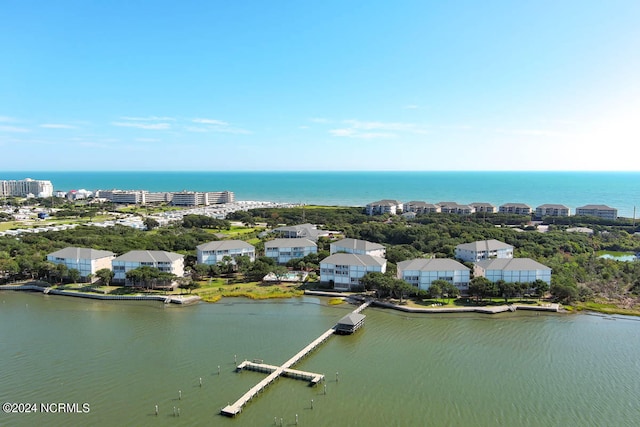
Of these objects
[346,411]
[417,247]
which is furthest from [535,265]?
[346,411]

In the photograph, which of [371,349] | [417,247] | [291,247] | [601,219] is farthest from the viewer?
[601,219]

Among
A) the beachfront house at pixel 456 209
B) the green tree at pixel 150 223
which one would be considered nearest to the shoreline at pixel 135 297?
the green tree at pixel 150 223

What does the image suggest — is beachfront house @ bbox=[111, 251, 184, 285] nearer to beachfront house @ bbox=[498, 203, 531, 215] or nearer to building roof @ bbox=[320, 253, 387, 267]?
building roof @ bbox=[320, 253, 387, 267]

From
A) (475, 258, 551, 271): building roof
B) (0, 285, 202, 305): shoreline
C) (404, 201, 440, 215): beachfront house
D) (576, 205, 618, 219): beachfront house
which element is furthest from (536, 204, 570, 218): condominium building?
(0, 285, 202, 305): shoreline

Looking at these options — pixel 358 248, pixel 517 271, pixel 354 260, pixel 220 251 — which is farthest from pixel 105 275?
pixel 517 271

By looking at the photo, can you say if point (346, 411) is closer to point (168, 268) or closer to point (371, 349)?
point (371, 349)

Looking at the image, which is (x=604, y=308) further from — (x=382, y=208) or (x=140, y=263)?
(x=382, y=208)
